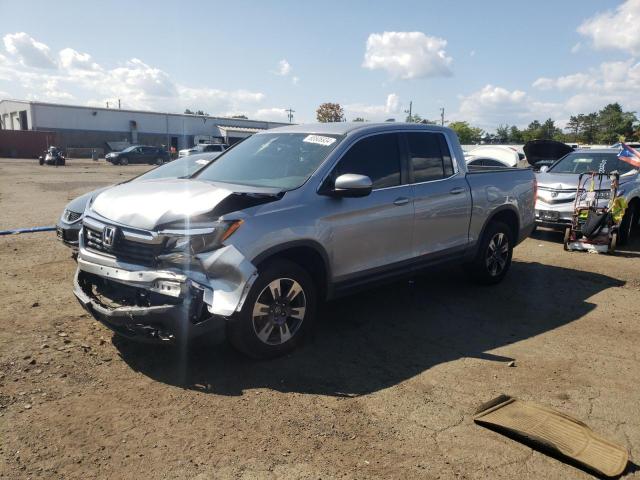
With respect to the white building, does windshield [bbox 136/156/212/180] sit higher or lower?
lower

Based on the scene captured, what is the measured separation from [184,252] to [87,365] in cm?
127

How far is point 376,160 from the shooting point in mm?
4883

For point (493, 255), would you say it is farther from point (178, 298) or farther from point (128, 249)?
point (128, 249)

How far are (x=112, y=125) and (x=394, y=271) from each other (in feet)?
200

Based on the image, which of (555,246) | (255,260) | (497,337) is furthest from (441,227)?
(555,246)

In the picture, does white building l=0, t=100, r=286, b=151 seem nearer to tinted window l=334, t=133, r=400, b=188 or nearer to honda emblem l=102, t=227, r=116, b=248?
tinted window l=334, t=133, r=400, b=188

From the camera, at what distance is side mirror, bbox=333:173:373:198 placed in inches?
162

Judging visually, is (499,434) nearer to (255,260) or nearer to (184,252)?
(255,260)

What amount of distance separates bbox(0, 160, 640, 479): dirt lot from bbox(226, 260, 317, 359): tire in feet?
0.46

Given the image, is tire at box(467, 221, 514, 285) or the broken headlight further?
tire at box(467, 221, 514, 285)

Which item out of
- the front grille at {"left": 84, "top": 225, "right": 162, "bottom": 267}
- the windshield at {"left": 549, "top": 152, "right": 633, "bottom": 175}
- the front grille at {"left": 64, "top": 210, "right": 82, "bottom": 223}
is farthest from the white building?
the front grille at {"left": 84, "top": 225, "right": 162, "bottom": 267}

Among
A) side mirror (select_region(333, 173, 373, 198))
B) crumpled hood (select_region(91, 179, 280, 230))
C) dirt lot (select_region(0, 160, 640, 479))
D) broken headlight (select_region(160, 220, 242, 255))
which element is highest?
side mirror (select_region(333, 173, 373, 198))

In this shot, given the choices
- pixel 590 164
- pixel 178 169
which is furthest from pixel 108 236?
pixel 590 164

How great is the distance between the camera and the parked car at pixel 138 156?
41.8 m
